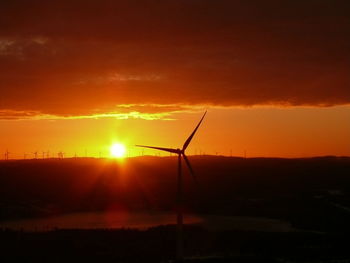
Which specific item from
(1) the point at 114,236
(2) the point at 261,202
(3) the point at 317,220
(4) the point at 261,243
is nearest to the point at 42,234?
(1) the point at 114,236

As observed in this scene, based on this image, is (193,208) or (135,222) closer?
(135,222)

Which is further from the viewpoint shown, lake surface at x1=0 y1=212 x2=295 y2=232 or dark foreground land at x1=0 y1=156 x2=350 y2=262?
lake surface at x1=0 y1=212 x2=295 y2=232

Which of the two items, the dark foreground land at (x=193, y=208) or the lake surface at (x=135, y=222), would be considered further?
the lake surface at (x=135, y=222)

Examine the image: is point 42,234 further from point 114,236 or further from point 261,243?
point 261,243
